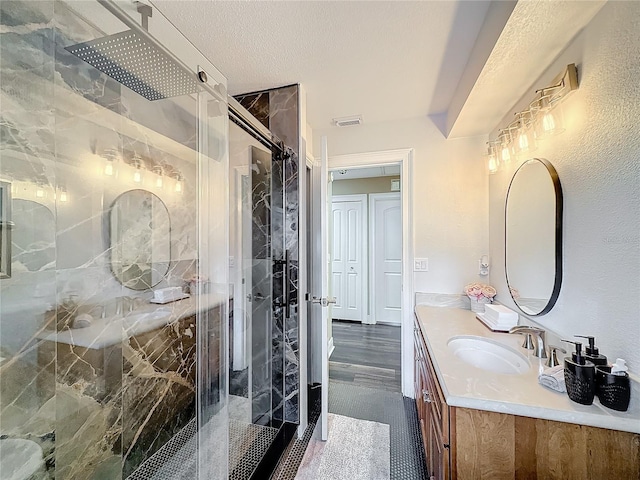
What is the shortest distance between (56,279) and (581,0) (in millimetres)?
2317

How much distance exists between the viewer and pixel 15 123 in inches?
37.1

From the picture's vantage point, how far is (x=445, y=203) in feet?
7.70

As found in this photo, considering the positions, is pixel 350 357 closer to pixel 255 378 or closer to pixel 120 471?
pixel 255 378

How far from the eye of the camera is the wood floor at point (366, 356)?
8.88 ft

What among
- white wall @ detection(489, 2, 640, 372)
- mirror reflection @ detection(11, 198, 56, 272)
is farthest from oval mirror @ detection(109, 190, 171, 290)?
white wall @ detection(489, 2, 640, 372)

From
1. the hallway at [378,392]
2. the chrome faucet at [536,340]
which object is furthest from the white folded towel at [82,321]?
the chrome faucet at [536,340]

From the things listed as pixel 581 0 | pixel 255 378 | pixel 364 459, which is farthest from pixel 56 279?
pixel 581 0

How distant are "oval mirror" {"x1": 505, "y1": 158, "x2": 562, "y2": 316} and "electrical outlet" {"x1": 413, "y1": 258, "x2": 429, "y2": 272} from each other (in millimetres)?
613

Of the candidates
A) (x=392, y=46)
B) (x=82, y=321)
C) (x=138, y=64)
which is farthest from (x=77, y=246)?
(x=392, y=46)

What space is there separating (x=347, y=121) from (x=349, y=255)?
8.23 feet

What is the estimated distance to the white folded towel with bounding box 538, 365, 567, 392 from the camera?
0.98 metres

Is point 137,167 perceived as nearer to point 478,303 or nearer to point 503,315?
point 503,315

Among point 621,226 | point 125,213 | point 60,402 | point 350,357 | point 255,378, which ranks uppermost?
point 125,213

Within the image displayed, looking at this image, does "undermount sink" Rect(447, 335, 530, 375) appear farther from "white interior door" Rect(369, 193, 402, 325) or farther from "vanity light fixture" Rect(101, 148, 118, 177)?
"white interior door" Rect(369, 193, 402, 325)
